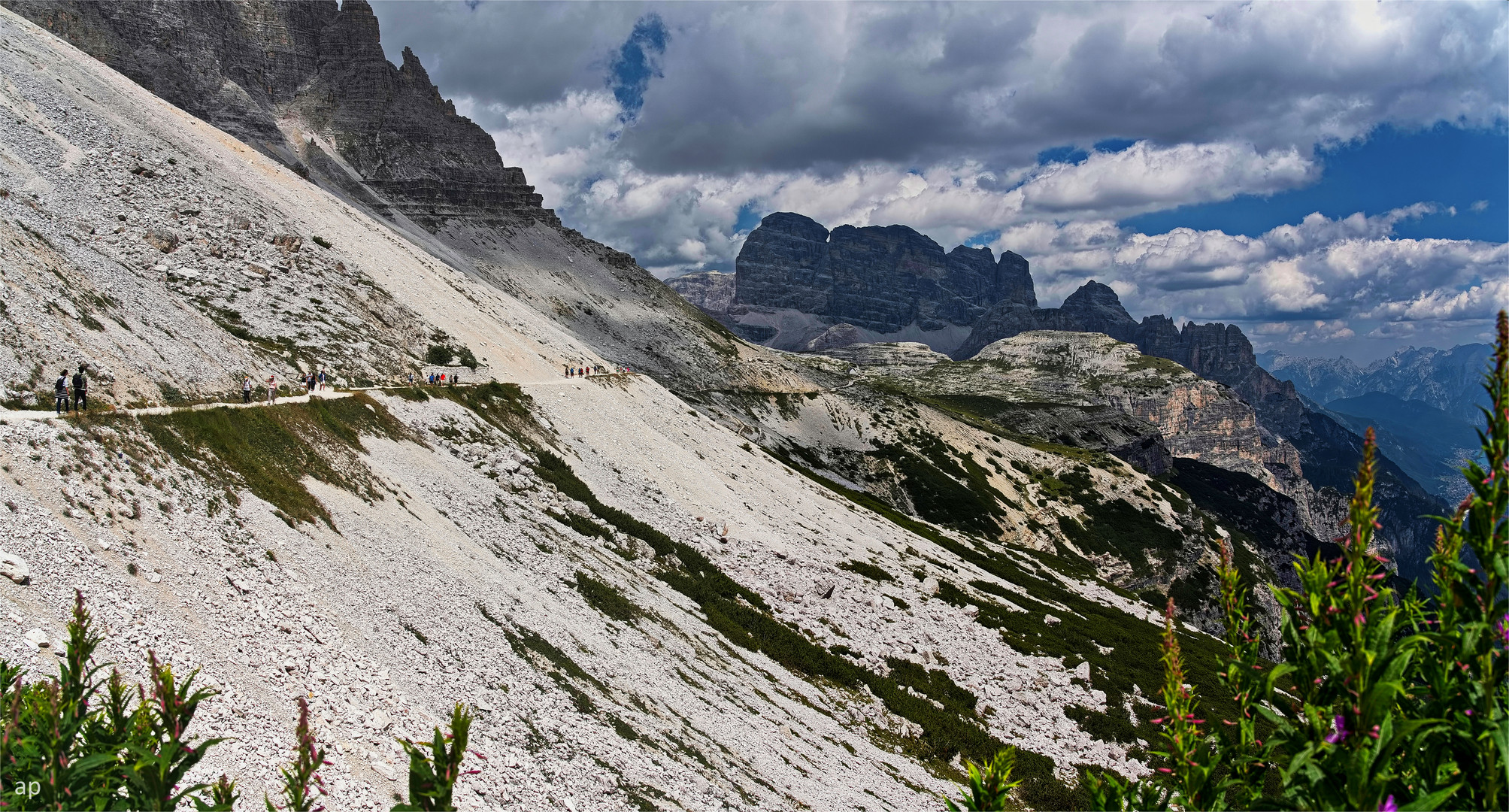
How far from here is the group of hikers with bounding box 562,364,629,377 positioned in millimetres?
78438

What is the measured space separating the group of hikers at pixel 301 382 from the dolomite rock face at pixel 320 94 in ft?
352

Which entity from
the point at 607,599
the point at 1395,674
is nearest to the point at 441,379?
the point at 607,599

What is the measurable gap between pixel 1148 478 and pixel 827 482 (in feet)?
281

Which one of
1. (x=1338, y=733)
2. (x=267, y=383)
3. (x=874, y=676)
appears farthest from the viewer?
(x=874, y=676)

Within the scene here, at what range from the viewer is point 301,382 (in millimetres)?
45188

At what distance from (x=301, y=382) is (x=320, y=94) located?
167m

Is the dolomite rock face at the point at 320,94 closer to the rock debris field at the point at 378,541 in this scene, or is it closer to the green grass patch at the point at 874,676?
the rock debris field at the point at 378,541

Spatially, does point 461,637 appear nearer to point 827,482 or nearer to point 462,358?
point 462,358

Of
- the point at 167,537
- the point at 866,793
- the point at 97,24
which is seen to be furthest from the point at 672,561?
the point at 97,24

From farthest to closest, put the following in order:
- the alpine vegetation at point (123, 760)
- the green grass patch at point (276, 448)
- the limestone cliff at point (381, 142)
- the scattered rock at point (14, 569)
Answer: the limestone cliff at point (381, 142) → the green grass patch at point (276, 448) → the scattered rock at point (14, 569) → the alpine vegetation at point (123, 760)

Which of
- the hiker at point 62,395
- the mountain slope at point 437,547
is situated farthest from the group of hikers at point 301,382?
the hiker at point 62,395

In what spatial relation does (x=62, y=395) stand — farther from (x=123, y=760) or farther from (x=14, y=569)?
(x=123, y=760)

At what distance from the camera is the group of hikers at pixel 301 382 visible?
1379 inches

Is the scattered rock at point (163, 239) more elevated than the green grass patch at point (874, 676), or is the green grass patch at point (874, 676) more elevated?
the scattered rock at point (163, 239)
